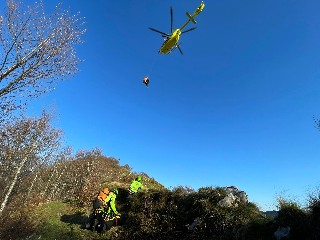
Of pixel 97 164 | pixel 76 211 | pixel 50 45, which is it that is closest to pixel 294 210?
pixel 50 45

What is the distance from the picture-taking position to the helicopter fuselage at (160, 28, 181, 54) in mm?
9695

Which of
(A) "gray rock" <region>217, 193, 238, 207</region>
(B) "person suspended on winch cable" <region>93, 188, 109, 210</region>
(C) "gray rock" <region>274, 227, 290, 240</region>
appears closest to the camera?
(C) "gray rock" <region>274, 227, 290, 240</region>

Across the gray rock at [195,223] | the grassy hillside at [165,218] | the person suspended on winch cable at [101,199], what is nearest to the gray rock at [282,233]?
the grassy hillside at [165,218]

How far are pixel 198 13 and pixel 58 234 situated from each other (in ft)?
59.2

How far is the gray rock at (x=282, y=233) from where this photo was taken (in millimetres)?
6784

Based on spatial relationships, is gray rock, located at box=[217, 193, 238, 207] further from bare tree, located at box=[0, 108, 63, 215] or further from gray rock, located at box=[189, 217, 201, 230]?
bare tree, located at box=[0, 108, 63, 215]

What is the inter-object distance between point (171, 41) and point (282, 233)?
10.9 meters

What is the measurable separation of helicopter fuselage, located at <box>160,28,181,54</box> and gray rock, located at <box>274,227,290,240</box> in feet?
35.3

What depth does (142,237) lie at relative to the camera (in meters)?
11.1

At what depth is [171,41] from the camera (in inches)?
385

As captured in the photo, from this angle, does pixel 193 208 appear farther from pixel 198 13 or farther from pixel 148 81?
pixel 198 13

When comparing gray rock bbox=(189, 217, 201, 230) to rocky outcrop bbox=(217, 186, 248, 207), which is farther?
rocky outcrop bbox=(217, 186, 248, 207)

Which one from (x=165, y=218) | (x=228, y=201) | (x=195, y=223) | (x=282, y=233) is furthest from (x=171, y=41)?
(x=165, y=218)

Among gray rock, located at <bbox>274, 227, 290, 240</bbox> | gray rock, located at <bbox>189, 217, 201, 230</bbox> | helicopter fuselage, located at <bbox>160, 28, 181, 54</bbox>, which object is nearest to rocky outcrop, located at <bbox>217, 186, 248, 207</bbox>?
gray rock, located at <bbox>189, 217, 201, 230</bbox>
